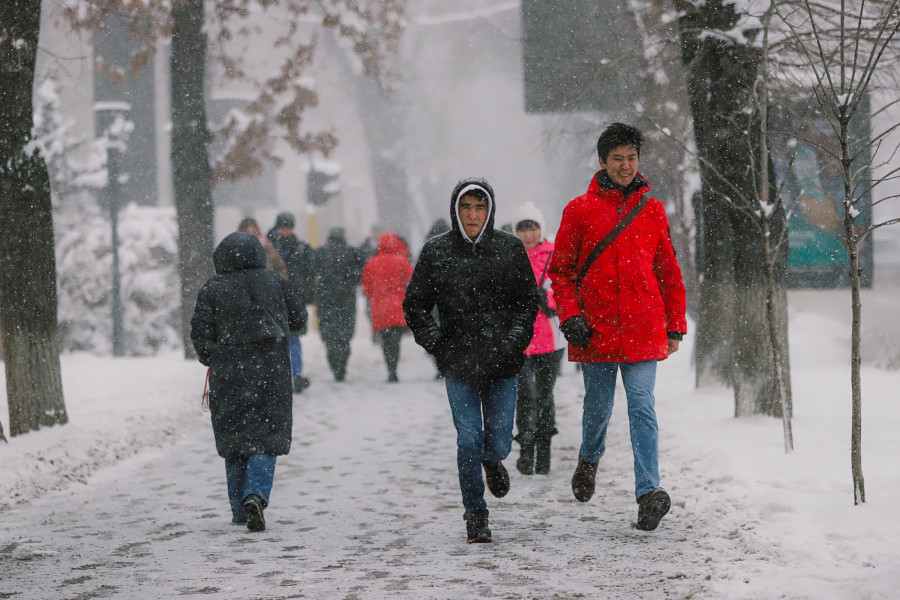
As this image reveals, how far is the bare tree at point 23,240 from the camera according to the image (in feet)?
30.2

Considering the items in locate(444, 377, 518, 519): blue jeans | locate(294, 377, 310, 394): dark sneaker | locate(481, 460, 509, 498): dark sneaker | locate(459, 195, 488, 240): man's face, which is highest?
locate(459, 195, 488, 240): man's face

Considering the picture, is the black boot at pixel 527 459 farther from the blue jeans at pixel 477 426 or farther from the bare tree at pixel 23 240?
the bare tree at pixel 23 240

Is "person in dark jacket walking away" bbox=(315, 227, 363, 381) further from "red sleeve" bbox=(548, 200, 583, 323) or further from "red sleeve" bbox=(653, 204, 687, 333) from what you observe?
"red sleeve" bbox=(653, 204, 687, 333)

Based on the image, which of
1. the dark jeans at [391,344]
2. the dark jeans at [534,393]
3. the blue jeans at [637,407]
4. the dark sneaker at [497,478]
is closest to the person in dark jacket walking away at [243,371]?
the dark sneaker at [497,478]

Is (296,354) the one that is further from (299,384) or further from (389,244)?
(389,244)

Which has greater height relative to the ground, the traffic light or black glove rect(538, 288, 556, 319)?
the traffic light

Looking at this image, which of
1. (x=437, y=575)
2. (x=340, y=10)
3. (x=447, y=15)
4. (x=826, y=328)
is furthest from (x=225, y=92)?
(x=437, y=575)

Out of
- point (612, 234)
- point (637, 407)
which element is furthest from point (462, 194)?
point (637, 407)

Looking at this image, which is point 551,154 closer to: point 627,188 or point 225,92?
point 627,188

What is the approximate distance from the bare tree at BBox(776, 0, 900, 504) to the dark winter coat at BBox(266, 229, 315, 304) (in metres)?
6.61

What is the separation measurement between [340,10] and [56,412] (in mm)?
8863

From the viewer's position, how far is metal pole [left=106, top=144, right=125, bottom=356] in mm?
17516

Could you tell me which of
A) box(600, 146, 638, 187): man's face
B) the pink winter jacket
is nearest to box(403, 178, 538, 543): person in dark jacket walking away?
box(600, 146, 638, 187): man's face

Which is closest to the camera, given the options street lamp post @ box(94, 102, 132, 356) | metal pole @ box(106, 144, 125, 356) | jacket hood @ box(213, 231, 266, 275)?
jacket hood @ box(213, 231, 266, 275)
